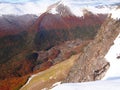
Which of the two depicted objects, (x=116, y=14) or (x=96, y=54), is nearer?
(x=96, y=54)

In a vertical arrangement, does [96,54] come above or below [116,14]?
below

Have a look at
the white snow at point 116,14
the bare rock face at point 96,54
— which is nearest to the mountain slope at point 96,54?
the bare rock face at point 96,54

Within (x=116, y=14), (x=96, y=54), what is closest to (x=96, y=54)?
(x=96, y=54)

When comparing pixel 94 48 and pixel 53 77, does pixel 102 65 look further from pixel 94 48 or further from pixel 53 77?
pixel 53 77

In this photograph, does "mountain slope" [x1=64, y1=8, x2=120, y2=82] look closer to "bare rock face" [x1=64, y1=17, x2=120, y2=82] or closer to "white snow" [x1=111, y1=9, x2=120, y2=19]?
"bare rock face" [x1=64, y1=17, x2=120, y2=82]

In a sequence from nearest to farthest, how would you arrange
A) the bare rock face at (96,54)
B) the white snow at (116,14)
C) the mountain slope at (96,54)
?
the bare rock face at (96,54) → the mountain slope at (96,54) → the white snow at (116,14)

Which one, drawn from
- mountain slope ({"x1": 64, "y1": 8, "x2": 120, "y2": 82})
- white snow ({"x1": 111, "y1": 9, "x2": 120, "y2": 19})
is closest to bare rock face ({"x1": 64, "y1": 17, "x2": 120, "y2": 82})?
mountain slope ({"x1": 64, "y1": 8, "x2": 120, "y2": 82})

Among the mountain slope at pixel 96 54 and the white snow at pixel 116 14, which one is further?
the white snow at pixel 116 14

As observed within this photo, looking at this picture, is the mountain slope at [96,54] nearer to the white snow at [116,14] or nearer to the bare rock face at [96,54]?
the bare rock face at [96,54]

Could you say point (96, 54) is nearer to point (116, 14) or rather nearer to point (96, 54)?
point (96, 54)
